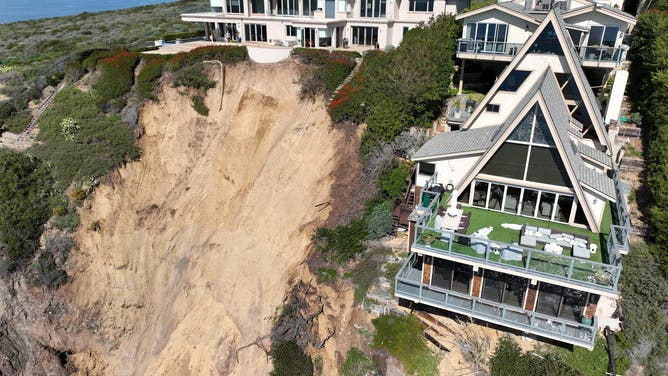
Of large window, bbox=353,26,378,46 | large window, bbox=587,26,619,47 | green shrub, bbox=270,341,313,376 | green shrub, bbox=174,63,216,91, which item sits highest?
large window, bbox=587,26,619,47

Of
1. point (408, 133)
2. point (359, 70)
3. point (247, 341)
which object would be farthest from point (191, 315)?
point (359, 70)

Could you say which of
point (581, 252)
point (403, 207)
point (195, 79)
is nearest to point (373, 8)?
point (195, 79)

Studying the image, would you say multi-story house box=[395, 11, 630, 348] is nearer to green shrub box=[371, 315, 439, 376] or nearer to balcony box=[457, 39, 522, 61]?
green shrub box=[371, 315, 439, 376]

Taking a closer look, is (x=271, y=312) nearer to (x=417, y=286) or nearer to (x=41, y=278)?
(x=417, y=286)

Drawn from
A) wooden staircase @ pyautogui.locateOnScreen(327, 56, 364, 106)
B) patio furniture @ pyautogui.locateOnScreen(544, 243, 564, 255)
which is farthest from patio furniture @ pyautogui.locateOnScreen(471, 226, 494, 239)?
wooden staircase @ pyautogui.locateOnScreen(327, 56, 364, 106)

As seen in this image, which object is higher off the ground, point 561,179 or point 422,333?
point 561,179

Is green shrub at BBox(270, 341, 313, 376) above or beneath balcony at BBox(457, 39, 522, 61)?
beneath
